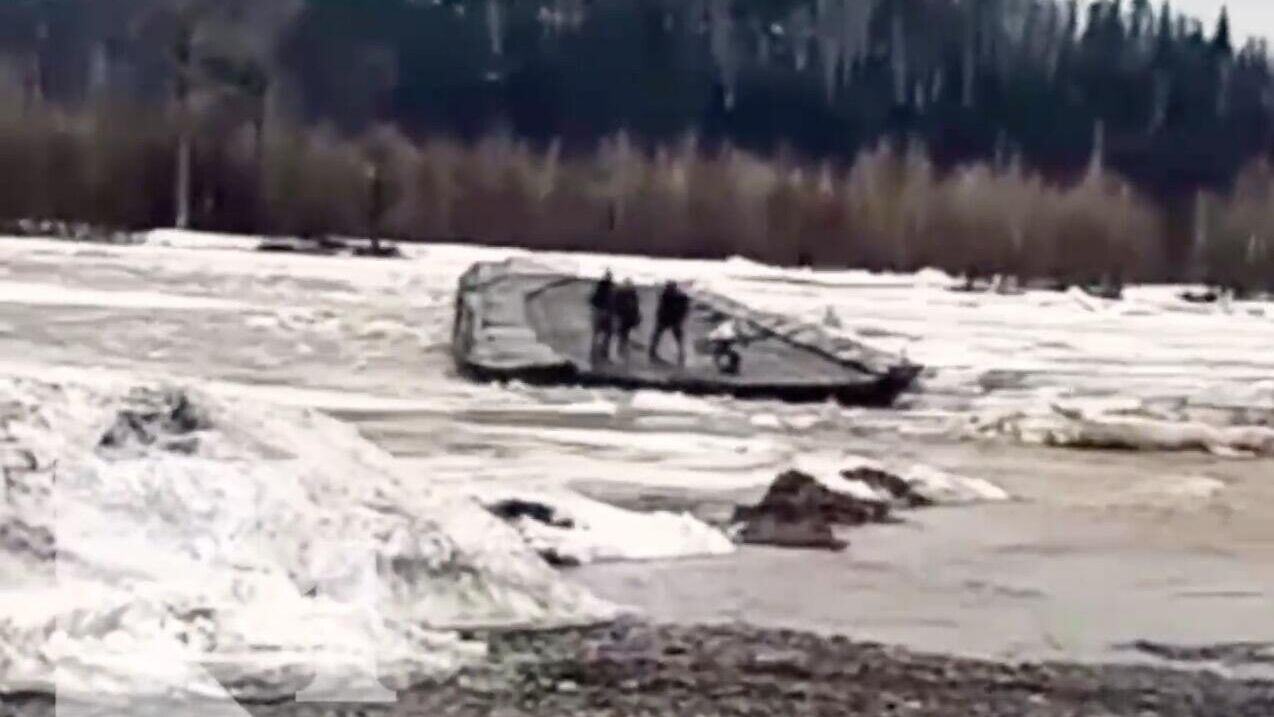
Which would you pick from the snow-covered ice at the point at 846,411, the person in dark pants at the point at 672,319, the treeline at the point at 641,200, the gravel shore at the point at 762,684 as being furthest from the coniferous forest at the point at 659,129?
the gravel shore at the point at 762,684

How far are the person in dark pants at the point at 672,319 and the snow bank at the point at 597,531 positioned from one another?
4019 millimetres

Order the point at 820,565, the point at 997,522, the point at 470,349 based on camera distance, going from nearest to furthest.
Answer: the point at 820,565 → the point at 997,522 → the point at 470,349

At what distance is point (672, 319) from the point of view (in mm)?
11055

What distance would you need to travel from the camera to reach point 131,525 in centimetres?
478

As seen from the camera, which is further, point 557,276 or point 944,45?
point 944,45

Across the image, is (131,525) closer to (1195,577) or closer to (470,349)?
(1195,577)

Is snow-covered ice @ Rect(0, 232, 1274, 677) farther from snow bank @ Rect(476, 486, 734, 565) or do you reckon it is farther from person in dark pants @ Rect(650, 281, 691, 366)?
person in dark pants @ Rect(650, 281, 691, 366)

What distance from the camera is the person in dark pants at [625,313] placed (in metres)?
10.9

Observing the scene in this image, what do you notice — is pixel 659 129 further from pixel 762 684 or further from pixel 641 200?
pixel 762 684

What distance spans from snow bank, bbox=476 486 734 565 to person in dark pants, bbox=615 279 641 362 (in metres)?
4.09

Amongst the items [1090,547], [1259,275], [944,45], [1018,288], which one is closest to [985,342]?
[1018,288]

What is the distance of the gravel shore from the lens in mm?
3998

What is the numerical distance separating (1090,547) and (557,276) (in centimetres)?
520

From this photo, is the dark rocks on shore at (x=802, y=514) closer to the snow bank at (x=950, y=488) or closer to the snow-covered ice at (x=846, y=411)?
the snow-covered ice at (x=846, y=411)
